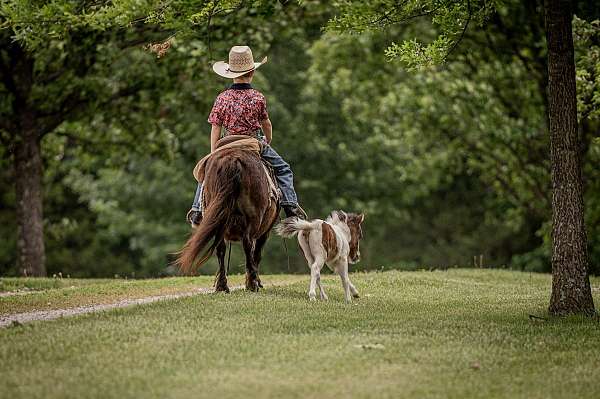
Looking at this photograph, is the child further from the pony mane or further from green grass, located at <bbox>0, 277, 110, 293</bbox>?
green grass, located at <bbox>0, 277, 110, 293</bbox>

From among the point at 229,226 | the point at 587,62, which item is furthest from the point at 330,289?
the point at 587,62

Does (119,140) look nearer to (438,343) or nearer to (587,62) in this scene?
(587,62)

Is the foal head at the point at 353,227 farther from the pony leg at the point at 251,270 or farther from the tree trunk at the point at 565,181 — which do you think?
the tree trunk at the point at 565,181

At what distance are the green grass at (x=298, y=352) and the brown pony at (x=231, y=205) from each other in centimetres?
71

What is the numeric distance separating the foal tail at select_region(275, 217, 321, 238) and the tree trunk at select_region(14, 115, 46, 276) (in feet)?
38.4

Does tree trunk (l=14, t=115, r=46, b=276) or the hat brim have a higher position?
the hat brim

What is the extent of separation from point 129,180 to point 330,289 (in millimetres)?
24762

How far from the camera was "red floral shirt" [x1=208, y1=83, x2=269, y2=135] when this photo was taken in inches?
→ 539

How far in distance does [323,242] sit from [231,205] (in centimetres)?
135

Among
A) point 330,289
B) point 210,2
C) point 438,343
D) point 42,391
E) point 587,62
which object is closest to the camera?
point 42,391

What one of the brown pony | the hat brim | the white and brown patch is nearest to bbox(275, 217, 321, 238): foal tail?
the white and brown patch

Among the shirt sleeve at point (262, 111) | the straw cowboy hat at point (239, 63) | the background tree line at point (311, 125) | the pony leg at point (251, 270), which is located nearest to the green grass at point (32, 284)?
the background tree line at point (311, 125)

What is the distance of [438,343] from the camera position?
10383 mm

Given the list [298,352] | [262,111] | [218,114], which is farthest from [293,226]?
[298,352]
